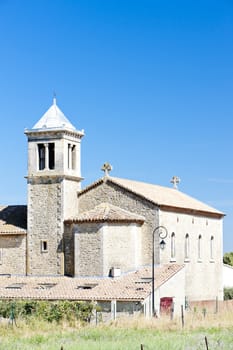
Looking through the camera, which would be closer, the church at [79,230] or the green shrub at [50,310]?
the green shrub at [50,310]

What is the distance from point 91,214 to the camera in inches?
2025

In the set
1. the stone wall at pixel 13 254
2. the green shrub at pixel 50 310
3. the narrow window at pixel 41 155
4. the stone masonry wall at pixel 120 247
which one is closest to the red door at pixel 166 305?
the stone masonry wall at pixel 120 247

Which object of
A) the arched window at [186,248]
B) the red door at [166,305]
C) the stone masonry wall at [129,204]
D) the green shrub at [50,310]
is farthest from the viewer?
the arched window at [186,248]

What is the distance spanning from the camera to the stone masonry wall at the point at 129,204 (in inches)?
2051

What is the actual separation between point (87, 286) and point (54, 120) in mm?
11342

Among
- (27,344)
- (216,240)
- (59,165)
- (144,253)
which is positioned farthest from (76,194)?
(27,344)

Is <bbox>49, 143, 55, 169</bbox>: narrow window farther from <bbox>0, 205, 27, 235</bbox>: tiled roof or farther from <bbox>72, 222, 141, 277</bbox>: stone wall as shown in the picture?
<bbox>72, 222, 141, 277</bbox>: stone wall

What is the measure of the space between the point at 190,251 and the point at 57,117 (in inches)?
524

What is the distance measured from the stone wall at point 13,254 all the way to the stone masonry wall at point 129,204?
4.41 meters

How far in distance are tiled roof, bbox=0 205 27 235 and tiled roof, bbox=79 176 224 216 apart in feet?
14.2

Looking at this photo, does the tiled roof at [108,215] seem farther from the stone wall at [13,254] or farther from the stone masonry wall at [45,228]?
the stone wall at [13,254]

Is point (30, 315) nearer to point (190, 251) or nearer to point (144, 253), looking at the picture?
point (144, 253)

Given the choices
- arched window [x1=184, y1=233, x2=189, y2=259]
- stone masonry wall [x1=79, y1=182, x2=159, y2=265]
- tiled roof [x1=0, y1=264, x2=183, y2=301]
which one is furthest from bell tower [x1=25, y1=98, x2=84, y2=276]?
arched window [x1=184, y1=233, x2=189, y2=259]

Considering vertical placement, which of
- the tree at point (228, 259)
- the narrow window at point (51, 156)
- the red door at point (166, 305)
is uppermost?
the narrow window at point (51, 156)
